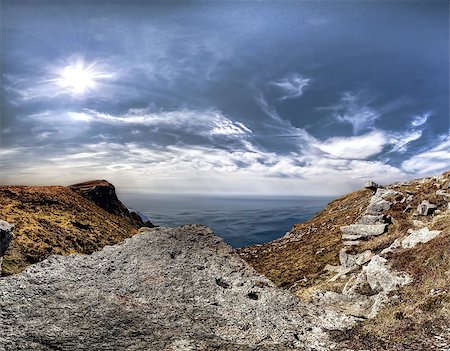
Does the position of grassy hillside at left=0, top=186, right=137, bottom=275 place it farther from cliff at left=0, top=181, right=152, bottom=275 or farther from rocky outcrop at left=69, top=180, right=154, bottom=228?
rocky outcrop at left=69, top=180, right=154, bottom=228

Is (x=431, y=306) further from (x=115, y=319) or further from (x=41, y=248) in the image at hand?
(x=41, y=248)

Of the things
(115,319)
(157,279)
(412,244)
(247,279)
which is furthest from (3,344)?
(412,244)

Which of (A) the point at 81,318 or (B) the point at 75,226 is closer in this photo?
(A) the point at 81,318

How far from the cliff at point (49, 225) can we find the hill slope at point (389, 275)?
34115 millimetres

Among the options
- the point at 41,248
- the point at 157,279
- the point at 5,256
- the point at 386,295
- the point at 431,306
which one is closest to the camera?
the point at 431,306

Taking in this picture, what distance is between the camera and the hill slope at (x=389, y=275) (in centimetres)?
2117

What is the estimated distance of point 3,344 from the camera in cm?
1922

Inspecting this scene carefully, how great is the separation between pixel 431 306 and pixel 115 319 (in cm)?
2232

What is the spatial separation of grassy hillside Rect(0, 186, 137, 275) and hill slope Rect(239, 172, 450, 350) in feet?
112

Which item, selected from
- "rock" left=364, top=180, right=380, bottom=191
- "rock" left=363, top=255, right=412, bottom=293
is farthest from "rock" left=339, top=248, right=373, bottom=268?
"rock" left=364, top=180, right=380, bottom=191

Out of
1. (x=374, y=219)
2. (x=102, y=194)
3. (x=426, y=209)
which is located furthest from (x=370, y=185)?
(x=102, y=194)

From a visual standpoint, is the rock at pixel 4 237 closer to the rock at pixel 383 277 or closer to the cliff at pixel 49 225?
the cliff at pixel 49 225

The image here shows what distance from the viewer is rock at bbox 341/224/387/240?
180 ft

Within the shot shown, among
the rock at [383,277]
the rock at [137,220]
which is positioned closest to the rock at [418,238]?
the rock at [383,277]
